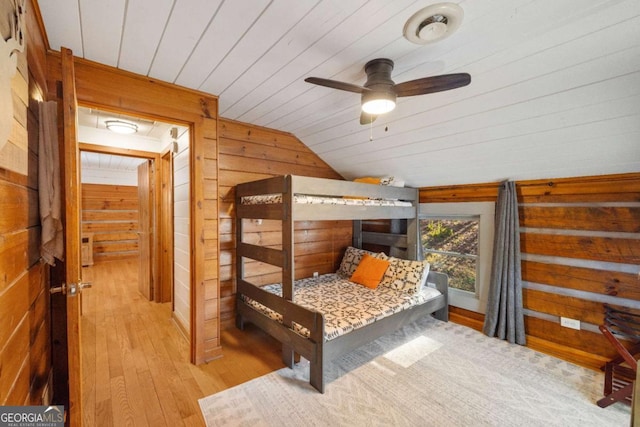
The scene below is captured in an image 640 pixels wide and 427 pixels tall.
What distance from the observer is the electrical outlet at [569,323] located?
7.92 ft

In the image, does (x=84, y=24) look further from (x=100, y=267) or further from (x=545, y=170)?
(x=100, y=267)

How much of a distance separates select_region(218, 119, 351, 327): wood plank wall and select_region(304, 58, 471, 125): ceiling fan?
1.71m

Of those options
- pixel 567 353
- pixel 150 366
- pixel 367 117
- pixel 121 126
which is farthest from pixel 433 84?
pixel 121 126

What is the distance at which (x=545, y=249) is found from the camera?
2598mm

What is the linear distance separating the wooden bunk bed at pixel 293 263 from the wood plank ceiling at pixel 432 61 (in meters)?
0.75

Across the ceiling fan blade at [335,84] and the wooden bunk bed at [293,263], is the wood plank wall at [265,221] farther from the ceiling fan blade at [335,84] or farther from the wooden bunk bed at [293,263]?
the ceiling fan blade at [335,84]

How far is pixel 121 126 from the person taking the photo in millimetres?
3031

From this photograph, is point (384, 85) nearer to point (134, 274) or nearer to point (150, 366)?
point (150, 366)

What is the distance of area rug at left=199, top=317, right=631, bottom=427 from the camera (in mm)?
Answer: 1730

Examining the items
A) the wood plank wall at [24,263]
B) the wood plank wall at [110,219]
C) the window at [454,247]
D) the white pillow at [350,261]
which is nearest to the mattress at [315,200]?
the window at [454,247]

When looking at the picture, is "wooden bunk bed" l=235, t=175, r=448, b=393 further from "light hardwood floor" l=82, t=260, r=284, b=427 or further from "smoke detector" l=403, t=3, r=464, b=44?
"smoke detector" l=403, t=3, r=464, b=44

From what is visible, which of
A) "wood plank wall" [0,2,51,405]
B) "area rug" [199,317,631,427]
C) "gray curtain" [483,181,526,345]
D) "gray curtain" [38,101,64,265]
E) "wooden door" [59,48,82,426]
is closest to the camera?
"wood plank wall" [0,2,51,405]

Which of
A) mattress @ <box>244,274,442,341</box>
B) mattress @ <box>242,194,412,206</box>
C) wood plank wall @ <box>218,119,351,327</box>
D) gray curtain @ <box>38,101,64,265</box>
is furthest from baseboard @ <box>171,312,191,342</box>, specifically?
gray curtain @ <box>38,101,64,265</box>

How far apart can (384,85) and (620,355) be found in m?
2.72
